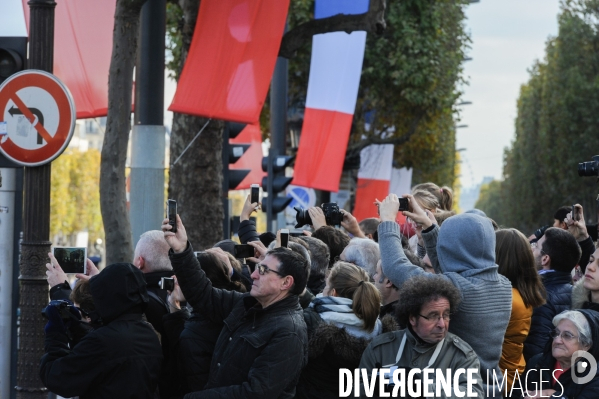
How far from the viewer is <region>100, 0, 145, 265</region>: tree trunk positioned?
8938 millimetres

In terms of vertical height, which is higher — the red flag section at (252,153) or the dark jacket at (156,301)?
the red flag section at (252,153)

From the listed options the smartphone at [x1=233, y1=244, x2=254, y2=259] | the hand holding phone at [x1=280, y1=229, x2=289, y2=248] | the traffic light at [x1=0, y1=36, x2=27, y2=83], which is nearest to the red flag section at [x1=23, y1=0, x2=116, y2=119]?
the traffic light at [x1=0, y1=36, x2=27, y2=83]

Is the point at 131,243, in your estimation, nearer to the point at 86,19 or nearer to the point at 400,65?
the point at 86,19

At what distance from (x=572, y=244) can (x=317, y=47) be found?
10980mm

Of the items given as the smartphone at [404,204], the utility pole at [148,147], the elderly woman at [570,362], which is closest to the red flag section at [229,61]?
the utility pole at [148,147]

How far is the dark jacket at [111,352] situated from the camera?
17.0ft

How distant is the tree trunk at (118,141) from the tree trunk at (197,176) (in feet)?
9.81

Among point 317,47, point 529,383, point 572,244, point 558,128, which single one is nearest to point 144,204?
point 572,244

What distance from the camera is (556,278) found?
702 centimetres

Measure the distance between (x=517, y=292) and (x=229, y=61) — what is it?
5.24 meters

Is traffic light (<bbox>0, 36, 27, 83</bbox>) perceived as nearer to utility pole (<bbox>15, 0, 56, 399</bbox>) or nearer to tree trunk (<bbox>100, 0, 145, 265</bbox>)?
utility pole (<bbox>15, 0, 56, 399</bbox>)

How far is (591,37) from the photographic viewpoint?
1896 inches

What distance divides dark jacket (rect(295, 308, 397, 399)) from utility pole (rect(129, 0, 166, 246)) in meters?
4.44

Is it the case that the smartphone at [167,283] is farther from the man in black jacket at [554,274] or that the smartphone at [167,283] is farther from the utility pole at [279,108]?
the utility pole at [279,108]
